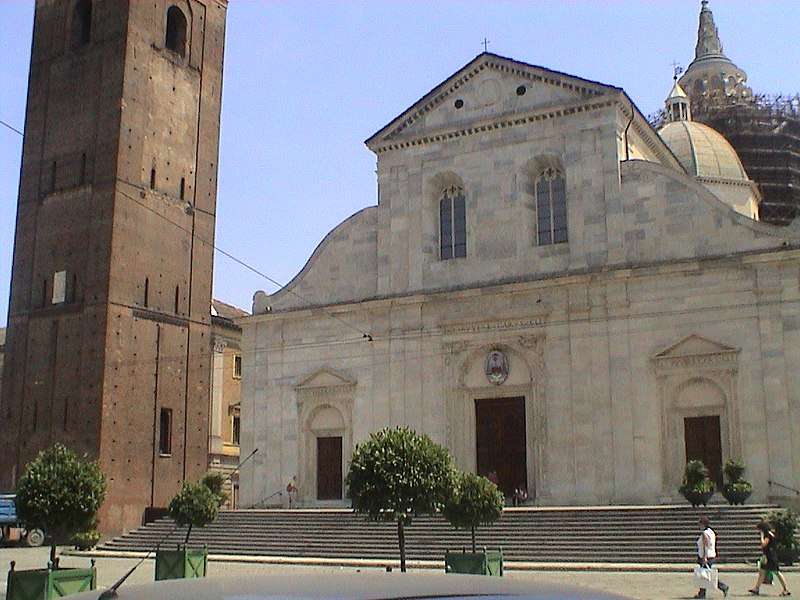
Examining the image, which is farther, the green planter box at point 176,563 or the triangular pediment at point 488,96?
the triangular pediment at point 488,96

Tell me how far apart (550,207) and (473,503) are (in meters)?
13.7

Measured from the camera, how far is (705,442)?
2720cm

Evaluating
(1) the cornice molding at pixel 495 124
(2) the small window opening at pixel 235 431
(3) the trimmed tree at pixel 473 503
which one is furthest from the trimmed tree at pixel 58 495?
(2) the small window opening at pixel 235 431

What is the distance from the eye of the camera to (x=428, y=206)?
32844 mm

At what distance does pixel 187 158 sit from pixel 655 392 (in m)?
21.4

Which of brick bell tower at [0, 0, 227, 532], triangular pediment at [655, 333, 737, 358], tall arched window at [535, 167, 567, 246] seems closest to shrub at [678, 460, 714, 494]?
triangular pediment at [655, 333, 737, 358]

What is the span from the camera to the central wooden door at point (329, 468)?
32562 millimetres

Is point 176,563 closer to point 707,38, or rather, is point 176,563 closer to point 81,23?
point 81,23

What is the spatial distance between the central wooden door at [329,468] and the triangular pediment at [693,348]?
1121 cm

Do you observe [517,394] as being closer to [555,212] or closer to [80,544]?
[555,212]

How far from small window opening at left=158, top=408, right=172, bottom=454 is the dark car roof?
114 feet

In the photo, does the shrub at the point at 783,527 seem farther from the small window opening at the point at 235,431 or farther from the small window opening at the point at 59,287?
the small window opening at the point at 235,431

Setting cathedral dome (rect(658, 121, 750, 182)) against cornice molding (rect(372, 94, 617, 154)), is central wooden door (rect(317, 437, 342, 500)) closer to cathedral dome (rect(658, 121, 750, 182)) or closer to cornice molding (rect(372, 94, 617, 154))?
cornice molding (rect(372, 94, 617, 154))

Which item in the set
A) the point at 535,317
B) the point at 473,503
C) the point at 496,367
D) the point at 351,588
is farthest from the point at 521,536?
the point at 351,588
